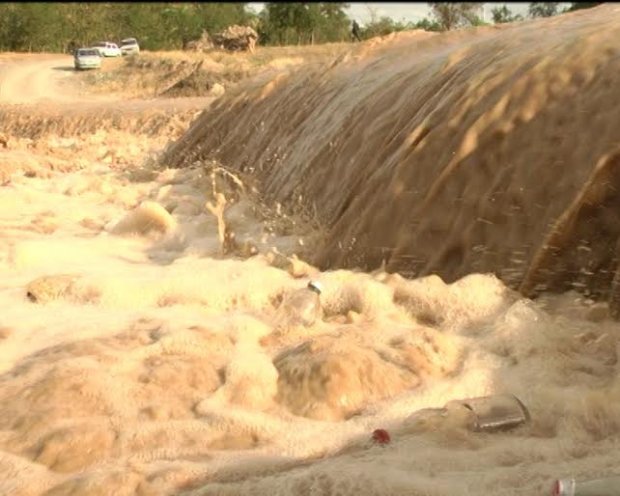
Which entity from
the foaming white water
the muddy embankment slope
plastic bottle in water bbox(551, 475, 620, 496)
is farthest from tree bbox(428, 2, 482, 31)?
plastic bottle in water bbox(551, 475, 620, 496)

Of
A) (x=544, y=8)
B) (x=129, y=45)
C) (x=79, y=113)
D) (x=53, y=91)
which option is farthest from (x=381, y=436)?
(x=544, y=8)

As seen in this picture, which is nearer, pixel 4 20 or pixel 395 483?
pixel 395 483

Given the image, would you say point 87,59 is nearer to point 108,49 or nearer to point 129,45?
point 108,49

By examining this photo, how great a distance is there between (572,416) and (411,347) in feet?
2.22

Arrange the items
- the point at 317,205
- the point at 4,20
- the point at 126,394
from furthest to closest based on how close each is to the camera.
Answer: the point at 4,20, the point at 317,205, the point at 126,394

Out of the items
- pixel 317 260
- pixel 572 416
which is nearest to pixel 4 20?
pixel 317 260

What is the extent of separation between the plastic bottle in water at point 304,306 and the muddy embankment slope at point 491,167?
472mm

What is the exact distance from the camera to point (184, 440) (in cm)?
252

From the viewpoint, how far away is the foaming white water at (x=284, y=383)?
2.27m

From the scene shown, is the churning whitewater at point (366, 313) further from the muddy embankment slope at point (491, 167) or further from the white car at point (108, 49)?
the white car at point (108, 49)

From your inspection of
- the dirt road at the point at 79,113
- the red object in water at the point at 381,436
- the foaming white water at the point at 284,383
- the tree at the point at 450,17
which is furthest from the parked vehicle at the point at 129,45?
the red object in water at the point at 381,436

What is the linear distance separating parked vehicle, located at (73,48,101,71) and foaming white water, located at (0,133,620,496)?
19810 mm

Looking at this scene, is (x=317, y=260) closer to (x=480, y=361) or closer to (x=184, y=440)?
(x=480, y=361)

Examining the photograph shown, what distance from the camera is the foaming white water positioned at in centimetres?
227
